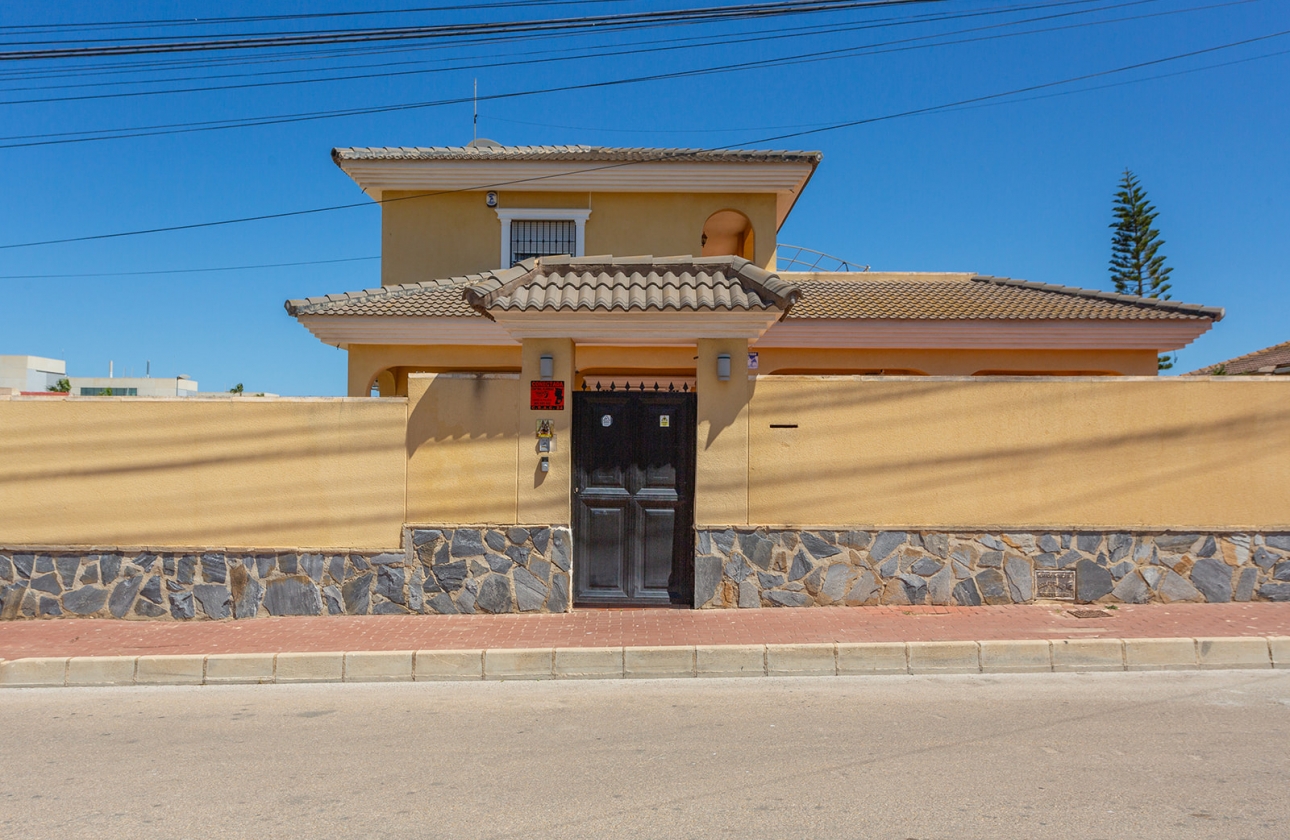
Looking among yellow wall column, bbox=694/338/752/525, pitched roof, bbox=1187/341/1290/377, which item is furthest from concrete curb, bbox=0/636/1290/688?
pitched roof, bbox=1187/341/1290/377

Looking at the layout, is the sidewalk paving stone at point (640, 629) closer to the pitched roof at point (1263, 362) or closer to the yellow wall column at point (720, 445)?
the yellow wall column at point (720, 445)

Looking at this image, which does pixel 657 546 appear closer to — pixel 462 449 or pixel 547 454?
pixel 547 454

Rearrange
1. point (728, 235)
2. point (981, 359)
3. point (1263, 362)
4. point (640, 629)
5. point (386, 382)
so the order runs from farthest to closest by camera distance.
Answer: point (1263, 362) → point (728, 235) → point (386, 382) → point (981, 359) → point (640, 629)

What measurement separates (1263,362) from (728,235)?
1504cm

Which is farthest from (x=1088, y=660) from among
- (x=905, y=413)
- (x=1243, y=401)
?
(x=1243, y=401)

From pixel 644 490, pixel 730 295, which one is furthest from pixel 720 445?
pixel 730 295

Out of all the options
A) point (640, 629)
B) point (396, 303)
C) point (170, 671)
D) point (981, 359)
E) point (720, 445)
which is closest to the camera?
point (170, 671)

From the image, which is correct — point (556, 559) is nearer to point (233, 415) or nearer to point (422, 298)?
point (233, 415)

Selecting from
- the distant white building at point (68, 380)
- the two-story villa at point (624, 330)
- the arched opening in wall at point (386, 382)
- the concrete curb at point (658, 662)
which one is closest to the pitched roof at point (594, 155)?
the two-story villa at point (624, 330)

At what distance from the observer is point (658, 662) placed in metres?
7.86

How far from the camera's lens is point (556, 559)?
381 inches

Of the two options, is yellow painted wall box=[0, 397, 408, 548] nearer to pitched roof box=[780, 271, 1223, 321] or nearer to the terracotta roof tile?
the terracotta roof tile

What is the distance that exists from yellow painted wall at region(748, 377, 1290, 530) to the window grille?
9093 millimetres

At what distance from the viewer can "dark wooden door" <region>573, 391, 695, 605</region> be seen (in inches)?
388
